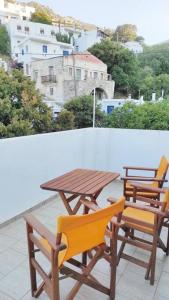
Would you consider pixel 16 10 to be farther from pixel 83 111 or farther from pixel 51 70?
pixel 83 111

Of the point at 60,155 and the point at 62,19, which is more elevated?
the point at 62,19

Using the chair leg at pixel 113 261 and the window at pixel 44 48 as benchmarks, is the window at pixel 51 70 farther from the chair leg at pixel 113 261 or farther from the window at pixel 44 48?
the chair leg at pixel 113 261

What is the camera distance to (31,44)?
24.6 meters

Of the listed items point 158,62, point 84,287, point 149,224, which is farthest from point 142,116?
point 158,62

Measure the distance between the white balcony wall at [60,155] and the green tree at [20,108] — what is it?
1260 millimetres

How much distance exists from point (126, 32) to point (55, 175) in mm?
50666

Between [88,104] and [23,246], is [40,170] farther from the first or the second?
[88,104]

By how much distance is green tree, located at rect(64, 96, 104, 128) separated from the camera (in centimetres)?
834

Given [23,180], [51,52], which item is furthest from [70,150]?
[51,52]

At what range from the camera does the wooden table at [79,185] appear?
2.30 m

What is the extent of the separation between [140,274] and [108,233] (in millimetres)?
769

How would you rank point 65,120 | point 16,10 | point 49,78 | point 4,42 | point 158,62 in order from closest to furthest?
point 65,120
point 49,78
point 4,42
point 158,62
point 16,10

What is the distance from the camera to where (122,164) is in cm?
490

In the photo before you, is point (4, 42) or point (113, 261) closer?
point (113, 261)
